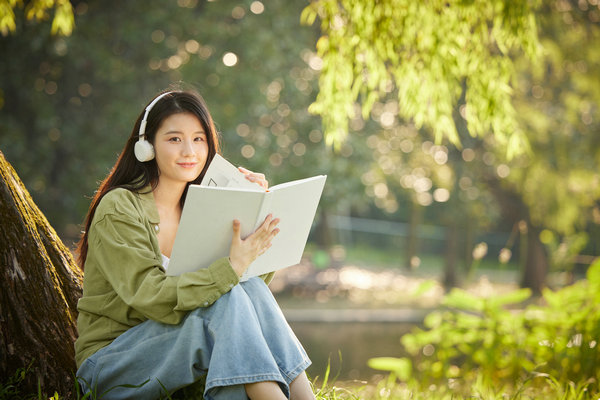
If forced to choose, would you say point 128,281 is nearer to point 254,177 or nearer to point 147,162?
point 147,162

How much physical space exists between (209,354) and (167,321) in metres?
0.16

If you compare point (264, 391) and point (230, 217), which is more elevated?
point (230, 217)

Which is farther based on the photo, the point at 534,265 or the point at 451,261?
the point at 451,261

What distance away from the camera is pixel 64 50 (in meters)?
8.75

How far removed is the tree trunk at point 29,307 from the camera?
7.09 feet

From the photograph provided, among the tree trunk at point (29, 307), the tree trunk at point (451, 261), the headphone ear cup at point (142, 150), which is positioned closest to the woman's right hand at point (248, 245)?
the headphone ear cup at point (142, 150)

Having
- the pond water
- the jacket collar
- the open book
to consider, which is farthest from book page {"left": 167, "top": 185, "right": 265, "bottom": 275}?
the pond water

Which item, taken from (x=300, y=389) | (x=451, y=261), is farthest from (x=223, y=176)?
(x=451, y=261)

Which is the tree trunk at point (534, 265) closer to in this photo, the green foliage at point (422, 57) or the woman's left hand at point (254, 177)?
the green foliage at point (422, 57)

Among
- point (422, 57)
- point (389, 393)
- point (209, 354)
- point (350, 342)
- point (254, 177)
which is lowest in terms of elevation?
point (350, 342)

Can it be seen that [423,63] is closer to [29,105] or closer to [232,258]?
[232,258]

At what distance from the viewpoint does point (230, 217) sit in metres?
2.00

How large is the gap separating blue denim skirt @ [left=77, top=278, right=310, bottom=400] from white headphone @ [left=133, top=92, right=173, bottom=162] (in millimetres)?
580

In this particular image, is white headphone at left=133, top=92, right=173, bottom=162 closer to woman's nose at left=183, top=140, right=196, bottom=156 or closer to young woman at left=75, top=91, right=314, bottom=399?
young woman at left=75, top=91, right=314, bottom=399
